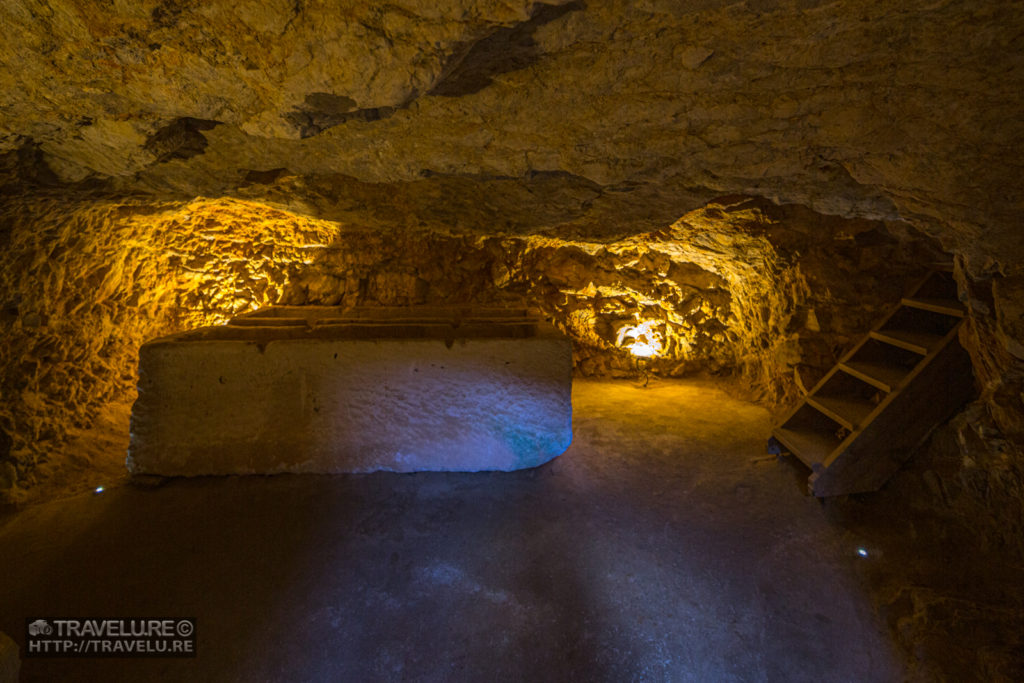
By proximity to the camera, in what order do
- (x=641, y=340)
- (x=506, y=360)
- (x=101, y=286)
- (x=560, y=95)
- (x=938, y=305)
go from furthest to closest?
(x=641, y=340) → (x=101, y=286) → (x=506, y=360) → (x=938, y=305) → (x=560, y=95)

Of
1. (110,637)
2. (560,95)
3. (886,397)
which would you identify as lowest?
(110,637)

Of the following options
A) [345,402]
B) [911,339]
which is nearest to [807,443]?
[911,339]

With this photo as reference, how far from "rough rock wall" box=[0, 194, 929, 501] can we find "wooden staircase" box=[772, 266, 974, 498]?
429 mm

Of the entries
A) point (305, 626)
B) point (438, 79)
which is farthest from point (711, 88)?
point (305, 626)

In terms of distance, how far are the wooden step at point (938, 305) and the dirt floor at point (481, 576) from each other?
137cm

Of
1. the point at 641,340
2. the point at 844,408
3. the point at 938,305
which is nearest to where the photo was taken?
the point at 938,305

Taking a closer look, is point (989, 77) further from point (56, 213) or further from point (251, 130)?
point (56, 213)

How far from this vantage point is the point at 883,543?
2.64 meters

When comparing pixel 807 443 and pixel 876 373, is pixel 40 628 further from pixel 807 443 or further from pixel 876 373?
pixel 876 373

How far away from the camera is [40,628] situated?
1993mm

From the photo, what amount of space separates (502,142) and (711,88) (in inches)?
38.7

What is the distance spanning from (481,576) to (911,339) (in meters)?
3.33

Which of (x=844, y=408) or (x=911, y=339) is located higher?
(x=911, y=339)

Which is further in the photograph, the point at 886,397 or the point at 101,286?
the point at 101,286
